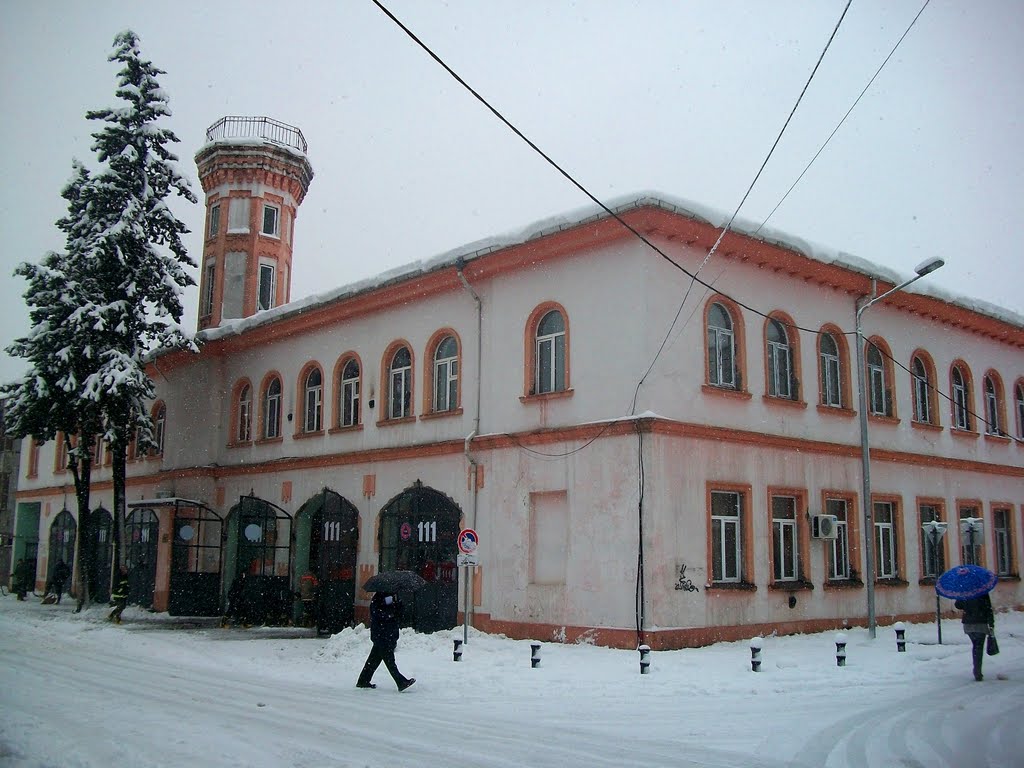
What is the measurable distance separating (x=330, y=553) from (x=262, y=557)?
3313 millimetres

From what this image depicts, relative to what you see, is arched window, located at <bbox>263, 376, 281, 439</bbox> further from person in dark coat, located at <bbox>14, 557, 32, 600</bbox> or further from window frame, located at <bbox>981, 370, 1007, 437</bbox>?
window frame, located at <bbox>981, 370, 1007, 437</bbox>

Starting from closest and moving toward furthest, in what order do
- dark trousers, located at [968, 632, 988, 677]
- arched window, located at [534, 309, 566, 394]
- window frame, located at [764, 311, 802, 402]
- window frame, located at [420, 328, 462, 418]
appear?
1. dark trousers, located at [968, 632, 988, 677]
2. arched window, located at [534, 309, 566, 394]
3. window frame, located at [764, 311, 802, 402]
4. window frame, located at [420, 328, 462, 418]

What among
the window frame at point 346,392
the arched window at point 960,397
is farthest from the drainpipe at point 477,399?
the arched window at point 960,397

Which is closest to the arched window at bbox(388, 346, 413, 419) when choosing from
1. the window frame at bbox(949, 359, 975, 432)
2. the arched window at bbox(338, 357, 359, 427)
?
the arched window at bbox(338, 357, 359, 427)

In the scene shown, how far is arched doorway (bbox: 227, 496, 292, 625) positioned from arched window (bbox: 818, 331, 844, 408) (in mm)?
14265

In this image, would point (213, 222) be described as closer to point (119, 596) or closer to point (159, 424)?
point (159, 424)

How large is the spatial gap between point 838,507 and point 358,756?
50.5ft

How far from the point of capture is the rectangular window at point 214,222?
36.4 meters

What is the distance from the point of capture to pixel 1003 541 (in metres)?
26.3

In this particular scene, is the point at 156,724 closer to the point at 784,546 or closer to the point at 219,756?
A: the point at 219,756

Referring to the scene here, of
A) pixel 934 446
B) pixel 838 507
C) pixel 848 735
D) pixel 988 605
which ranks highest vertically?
pixel 934 446

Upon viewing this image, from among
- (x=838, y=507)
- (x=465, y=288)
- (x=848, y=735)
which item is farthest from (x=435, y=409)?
(x=848, y=735)

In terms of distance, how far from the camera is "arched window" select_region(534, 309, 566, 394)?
1964 centimetres

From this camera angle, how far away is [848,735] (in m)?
9.77
